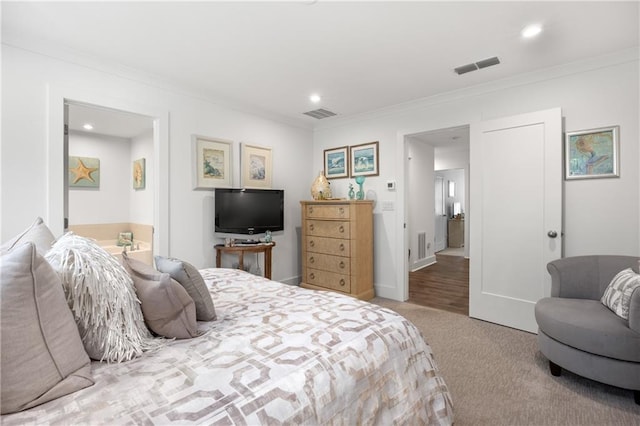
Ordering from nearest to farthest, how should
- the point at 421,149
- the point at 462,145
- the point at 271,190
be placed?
the point at 271,190 → the point at 421,149 → the point at 462,145

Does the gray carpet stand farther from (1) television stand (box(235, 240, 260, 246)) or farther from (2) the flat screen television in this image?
(2) the flat screen television

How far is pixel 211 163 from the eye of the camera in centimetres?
363

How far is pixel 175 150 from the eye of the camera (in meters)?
3.33

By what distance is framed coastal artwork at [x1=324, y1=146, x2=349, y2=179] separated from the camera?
4520mm

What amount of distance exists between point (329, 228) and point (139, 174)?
346 centimetres

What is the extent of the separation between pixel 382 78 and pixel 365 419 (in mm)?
2945

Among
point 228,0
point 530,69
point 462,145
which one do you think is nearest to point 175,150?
point 228,0

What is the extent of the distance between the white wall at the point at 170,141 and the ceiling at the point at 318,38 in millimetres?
133

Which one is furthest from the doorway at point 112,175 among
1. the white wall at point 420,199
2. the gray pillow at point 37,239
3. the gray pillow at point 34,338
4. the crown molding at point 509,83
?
the white wall at point 420,199

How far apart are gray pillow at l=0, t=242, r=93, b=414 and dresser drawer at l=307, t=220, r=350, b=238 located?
3.09 metres

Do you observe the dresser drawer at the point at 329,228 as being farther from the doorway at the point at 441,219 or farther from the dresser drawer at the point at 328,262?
the doorway at the point at 441,219

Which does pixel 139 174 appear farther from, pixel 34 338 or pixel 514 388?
pixel 514 388

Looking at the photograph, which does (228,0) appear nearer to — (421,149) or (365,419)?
(365,419)

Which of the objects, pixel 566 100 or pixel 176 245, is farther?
pixel 176 245
